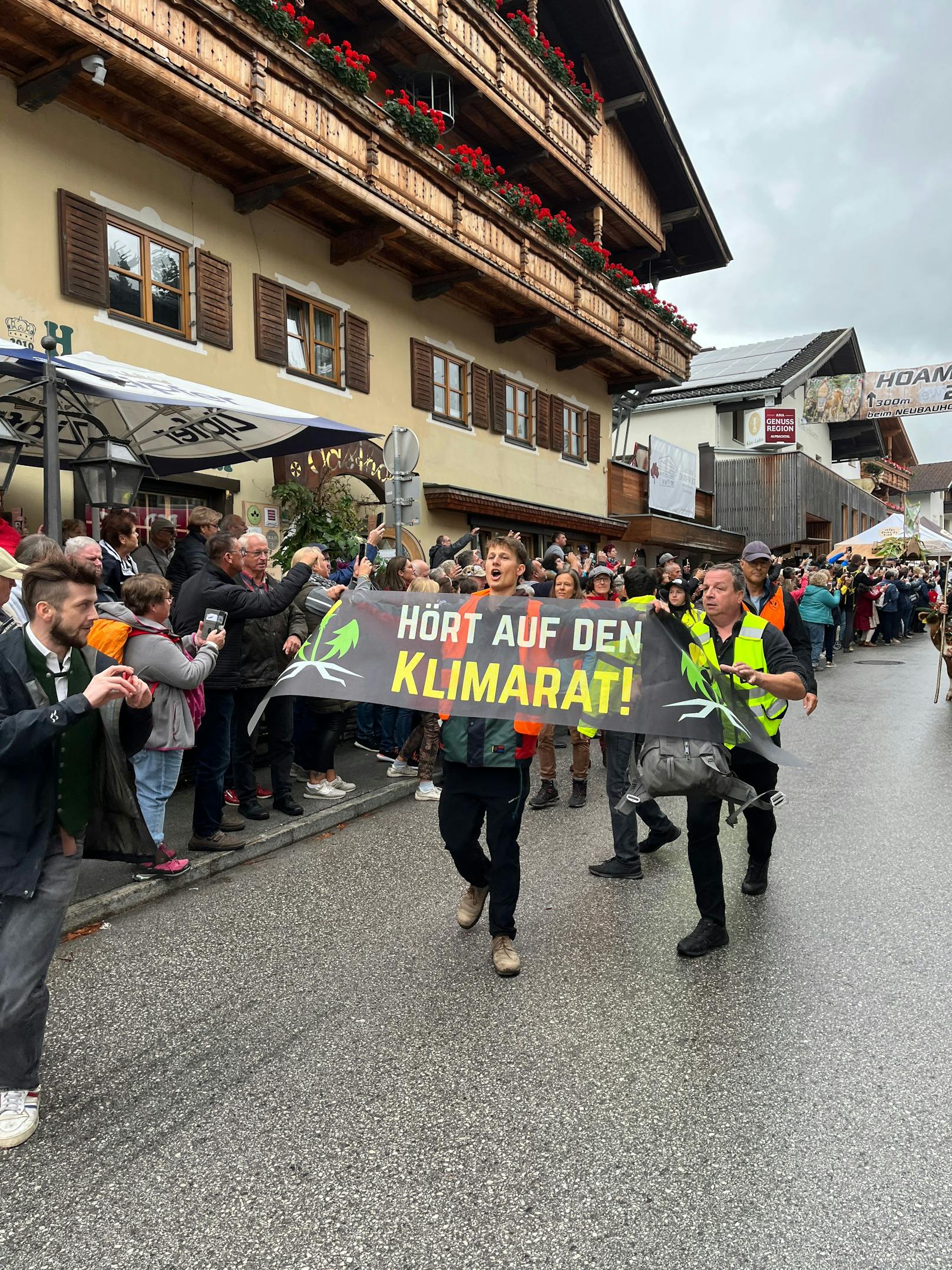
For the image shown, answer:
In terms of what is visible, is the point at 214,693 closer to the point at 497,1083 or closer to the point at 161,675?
the point at 161,675

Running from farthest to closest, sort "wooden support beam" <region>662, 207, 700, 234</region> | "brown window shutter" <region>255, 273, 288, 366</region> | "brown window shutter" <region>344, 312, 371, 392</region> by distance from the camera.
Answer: "wooden support beam" <region>662, 207, 700, 234</region>
"brown window shutter" <region>344, 312, 371, 392</region>
"brown window shutter" <region>255, 273, 288, 366</region>

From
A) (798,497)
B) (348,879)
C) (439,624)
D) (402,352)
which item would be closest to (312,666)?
(439,624)

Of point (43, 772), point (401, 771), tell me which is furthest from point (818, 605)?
point (43, 772)

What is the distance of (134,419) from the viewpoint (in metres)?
9.11

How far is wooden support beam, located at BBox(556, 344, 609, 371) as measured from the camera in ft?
65.9

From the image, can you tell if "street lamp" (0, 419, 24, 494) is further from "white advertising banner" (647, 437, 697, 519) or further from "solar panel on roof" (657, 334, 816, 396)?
"solar panel on roof" (657, 334, 816, 396)

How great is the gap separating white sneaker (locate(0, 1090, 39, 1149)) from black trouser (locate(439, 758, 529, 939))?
1938mm

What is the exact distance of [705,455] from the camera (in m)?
31.5

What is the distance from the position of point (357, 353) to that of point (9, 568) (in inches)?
399

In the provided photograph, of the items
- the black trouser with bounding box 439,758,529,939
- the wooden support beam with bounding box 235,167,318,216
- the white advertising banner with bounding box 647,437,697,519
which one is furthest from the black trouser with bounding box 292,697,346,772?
the white advertising banner with bounding box 647,437,697,519

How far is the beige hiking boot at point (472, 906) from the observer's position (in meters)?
4.58

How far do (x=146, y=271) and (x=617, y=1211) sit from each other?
11.2 metres

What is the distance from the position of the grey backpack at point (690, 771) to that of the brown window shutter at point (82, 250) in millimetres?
8839

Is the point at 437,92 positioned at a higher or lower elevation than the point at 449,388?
higher
